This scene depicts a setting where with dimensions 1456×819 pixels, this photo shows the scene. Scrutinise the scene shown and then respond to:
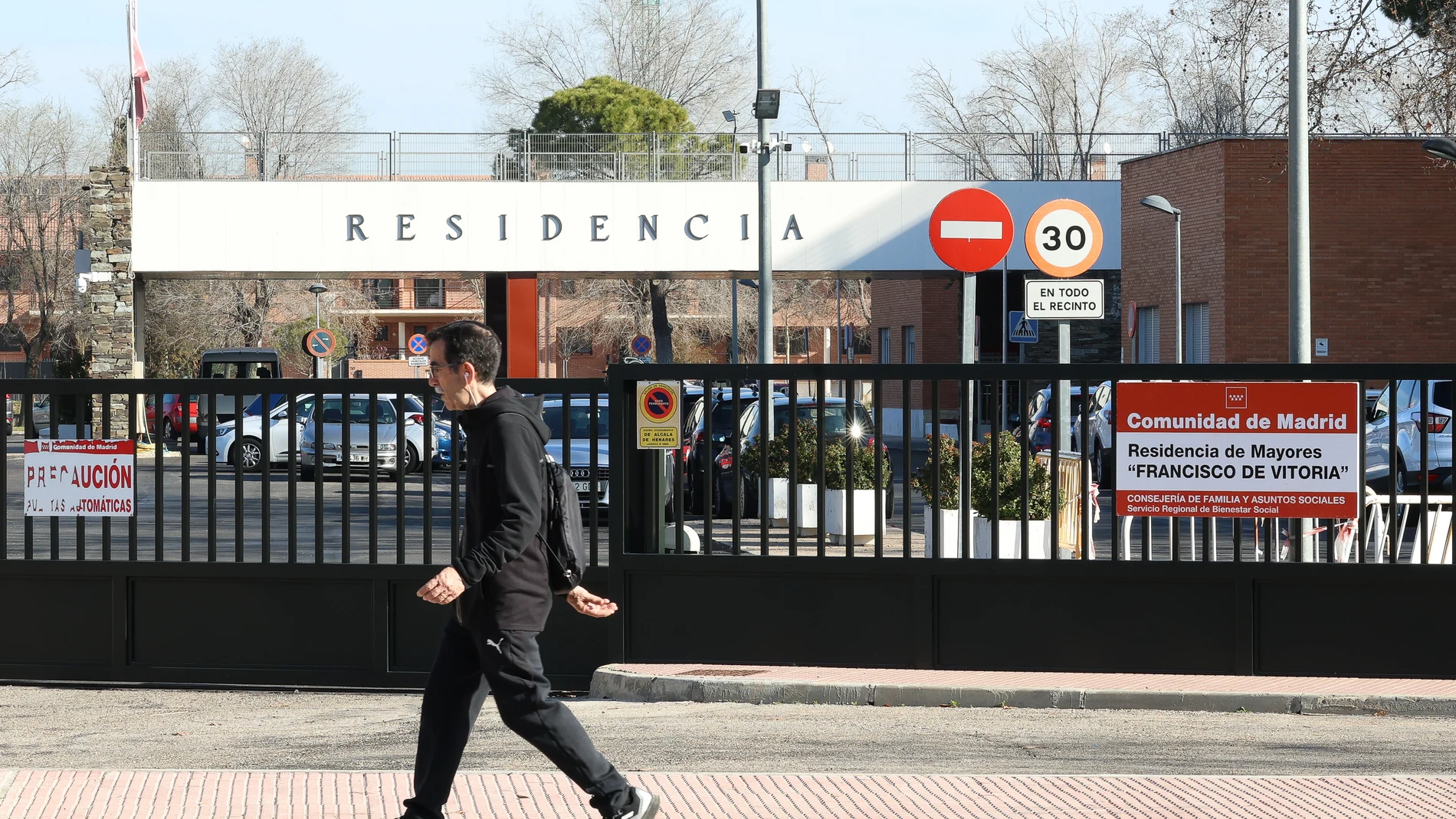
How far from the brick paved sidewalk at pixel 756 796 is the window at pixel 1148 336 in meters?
29.8

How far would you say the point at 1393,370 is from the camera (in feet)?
26.8

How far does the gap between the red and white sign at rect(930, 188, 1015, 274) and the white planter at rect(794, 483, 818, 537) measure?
10.4 feet

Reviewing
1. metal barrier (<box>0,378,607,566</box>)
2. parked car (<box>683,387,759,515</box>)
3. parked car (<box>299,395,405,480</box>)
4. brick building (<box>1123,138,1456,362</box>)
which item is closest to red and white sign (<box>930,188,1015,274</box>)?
parked car (<box>683,387,759,515</box>)

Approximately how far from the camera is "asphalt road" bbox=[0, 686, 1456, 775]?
22.1 ft

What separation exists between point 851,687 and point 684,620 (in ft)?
3.37

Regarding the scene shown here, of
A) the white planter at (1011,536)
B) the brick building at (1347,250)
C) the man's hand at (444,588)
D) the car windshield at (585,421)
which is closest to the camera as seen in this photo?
the man's hand at (444,588)

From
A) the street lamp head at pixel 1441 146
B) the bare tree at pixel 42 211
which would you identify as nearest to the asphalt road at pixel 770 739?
the street lamp head at pixel 1441 146

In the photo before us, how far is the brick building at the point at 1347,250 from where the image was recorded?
31.8 meters

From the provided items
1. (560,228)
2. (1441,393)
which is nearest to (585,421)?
(1441,393)

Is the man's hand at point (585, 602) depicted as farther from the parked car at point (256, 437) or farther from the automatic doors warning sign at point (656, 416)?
the parked car at point (256, 437)

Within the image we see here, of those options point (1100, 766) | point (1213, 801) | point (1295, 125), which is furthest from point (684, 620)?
point (1295, 125)

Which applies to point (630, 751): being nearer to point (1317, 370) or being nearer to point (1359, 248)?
point (1317, 370)

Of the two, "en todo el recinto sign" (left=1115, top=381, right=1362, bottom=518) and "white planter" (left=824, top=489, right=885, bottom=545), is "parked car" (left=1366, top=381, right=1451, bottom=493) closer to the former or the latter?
"en todo el recinto sign" (left=1115, top=381, right=1362, bottom=518)

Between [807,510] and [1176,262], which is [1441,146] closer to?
[1176,262]
